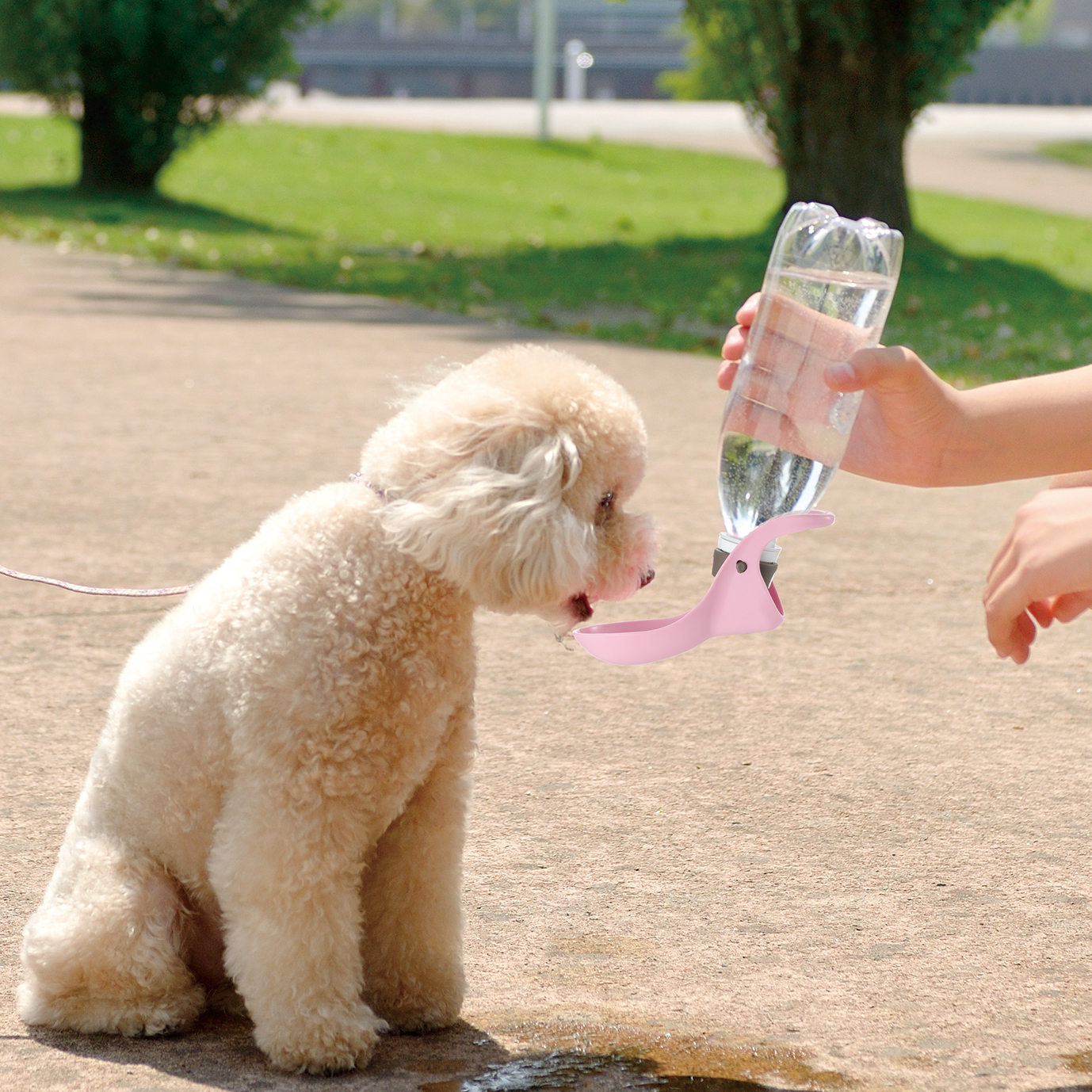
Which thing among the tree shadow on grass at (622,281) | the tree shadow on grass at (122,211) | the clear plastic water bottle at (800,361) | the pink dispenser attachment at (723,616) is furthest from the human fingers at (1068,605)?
the tree shadow on grass at (122,211)

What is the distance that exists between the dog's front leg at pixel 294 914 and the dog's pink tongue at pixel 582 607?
0.45 metres

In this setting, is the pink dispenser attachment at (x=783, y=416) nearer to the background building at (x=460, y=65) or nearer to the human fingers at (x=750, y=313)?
the human fingers at (x=750, y=313)

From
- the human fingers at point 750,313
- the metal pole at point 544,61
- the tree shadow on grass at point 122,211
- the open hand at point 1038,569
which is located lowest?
the tree shadow on grass at point 122,211

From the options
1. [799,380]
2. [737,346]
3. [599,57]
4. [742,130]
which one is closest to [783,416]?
[799,380]

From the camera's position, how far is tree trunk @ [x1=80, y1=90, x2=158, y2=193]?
18.5 metres

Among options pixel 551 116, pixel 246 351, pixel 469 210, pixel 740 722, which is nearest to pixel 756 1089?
pixel 740 722

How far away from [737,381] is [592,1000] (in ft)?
3.69

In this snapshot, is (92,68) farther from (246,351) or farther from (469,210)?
(246,351)

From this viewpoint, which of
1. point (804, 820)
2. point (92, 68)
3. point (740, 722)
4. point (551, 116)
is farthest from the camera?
point (551, 116)

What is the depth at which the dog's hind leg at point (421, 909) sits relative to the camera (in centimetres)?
263

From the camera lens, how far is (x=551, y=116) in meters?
36.1

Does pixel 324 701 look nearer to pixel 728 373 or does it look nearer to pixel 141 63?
pixel 728 373

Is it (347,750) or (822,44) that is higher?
(822,44)

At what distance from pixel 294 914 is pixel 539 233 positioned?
14.9 meters
